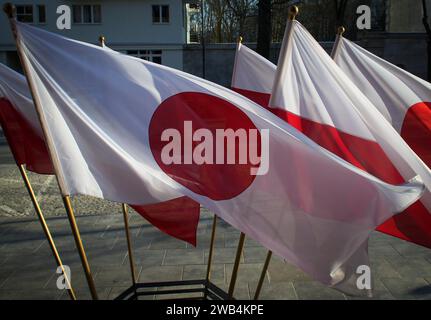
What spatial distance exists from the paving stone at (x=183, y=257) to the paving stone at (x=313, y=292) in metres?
1.19

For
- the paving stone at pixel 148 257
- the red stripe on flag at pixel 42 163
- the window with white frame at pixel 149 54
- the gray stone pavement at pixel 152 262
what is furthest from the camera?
the window with white frame at pixel 149 54

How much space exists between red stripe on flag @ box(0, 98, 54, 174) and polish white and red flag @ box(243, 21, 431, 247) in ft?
6.00

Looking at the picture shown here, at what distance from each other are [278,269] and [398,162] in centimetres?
253

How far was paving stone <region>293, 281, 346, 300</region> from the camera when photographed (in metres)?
4.39

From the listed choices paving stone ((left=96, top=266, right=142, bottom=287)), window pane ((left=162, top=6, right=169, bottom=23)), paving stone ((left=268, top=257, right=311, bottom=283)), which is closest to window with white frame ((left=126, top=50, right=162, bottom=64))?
window pane ((left=162, top=6, right=169, bottom=23))

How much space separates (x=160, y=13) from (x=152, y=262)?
3095cm

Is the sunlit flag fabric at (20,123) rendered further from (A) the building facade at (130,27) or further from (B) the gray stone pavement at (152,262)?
(A) the building facade at (130,27)

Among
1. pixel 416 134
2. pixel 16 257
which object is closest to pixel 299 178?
pixel 416 134

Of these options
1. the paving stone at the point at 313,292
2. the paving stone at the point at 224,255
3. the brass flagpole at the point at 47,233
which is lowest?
the paving stone at the point at 224,255

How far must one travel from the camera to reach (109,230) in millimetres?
6488

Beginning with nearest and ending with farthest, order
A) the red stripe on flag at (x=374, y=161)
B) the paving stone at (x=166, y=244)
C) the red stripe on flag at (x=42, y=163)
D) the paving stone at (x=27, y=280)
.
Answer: the red stripe on flag at (x=374, y=161)
the red stripe on flag at (x=42, y=163)
the paving stone at (x=27, y=280)
the paving stone at (x=166, y=244)

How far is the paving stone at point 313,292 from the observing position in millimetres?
4387

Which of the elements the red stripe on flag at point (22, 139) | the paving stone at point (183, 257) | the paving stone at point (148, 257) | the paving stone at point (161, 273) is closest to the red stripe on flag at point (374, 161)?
the red stripe on flag at point (22, 139)

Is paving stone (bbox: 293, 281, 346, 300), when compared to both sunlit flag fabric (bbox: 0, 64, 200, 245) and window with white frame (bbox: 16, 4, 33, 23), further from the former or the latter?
window with white frame (bbox: 16, 4, 33, 23)
